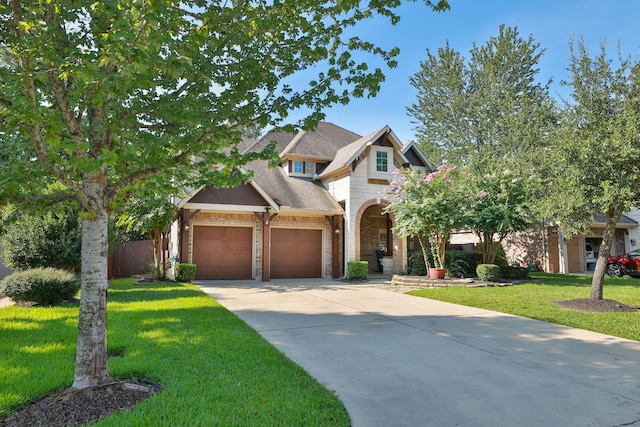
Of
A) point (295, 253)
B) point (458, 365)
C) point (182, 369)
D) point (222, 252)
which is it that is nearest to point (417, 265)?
point (295, 253)

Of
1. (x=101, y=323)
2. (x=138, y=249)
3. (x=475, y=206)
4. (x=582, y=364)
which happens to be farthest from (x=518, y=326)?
(x=138, y=249)

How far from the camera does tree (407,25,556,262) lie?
27531mm

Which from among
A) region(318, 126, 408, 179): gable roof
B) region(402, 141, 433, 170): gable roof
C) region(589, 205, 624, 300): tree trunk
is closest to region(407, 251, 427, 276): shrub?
region(318, 126, 408, 179): gable roof

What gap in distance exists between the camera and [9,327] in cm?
684

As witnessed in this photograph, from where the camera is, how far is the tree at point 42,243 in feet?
35.9

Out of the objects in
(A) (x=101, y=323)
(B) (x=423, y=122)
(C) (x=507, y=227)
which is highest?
(B) (x=423, y=122)

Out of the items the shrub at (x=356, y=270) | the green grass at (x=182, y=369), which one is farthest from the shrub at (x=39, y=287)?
the shrub at (x=356, y=270)

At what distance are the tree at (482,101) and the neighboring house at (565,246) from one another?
17.4 feet

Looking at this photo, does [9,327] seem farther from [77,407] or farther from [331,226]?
[331,226]

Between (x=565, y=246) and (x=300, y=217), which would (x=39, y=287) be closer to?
(x=300, y=217)

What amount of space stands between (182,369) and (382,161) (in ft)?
51.4

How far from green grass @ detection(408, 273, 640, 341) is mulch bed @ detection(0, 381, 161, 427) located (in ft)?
24.9

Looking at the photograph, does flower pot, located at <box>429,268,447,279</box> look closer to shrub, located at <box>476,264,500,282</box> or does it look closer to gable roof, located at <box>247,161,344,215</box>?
shrub, located at <box>476,264,500,282</box>

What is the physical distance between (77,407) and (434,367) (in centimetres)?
398
